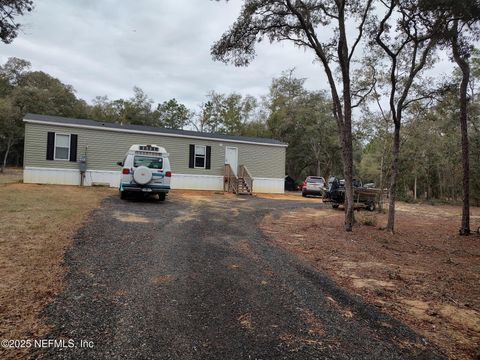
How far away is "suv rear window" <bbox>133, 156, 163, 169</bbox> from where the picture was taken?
1191cm

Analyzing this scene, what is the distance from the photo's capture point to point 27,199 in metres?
10.2

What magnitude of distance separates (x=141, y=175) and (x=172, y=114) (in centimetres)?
3259

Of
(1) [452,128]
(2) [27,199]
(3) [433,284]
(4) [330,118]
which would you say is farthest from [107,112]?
(3) [433,284]

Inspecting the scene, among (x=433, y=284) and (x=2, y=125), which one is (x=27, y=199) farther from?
(x=2, y=125)

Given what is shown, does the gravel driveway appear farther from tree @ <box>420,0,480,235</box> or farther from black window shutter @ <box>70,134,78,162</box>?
black window shutter @ <box>70,134,78,162</box>

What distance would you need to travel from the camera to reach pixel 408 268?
5668 millimetres

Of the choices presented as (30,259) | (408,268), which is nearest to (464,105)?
(408,268)

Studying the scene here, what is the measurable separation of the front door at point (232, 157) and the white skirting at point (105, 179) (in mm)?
1125

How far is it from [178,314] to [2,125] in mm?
36965

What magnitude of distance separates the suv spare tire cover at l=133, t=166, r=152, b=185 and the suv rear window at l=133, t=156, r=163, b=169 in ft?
1.47

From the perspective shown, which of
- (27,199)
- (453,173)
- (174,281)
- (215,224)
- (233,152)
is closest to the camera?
(174,281)

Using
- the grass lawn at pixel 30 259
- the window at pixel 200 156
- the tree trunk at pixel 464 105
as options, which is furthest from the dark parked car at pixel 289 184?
the grass lawn at pixel 30 259

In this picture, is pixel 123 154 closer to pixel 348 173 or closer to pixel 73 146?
pixel 73 146

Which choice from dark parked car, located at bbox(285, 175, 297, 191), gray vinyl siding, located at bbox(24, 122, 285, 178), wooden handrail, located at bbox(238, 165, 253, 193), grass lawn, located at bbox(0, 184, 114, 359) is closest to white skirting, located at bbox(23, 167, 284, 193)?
gray vinyl siding, located at bbox(24, 122, 285, 178)
